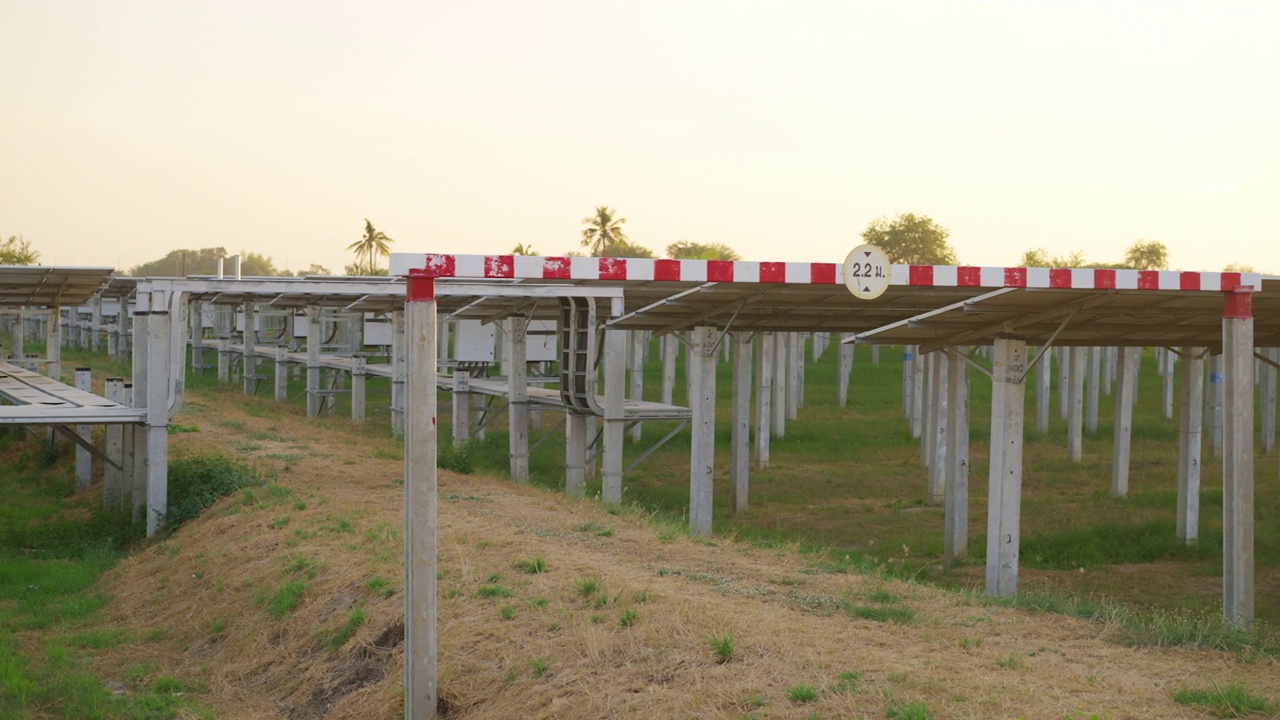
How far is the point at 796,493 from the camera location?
22.0 metres

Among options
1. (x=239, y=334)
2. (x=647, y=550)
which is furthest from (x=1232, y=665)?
(x=239, y=334)

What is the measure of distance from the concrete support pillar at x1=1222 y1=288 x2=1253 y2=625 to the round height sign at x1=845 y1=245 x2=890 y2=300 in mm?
3770

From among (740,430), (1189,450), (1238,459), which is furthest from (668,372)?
(1238,459)

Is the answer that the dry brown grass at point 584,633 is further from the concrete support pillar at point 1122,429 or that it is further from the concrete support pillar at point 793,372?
the concrete support pillar at point 793,372

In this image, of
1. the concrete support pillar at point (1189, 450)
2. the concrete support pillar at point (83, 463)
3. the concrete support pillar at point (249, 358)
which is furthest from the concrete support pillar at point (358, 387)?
the concrete support pillar at point (1189, 450)

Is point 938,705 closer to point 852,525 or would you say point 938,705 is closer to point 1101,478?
point 852,525

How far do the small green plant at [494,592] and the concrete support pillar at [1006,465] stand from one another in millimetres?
5446

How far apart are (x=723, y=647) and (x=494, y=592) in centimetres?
264

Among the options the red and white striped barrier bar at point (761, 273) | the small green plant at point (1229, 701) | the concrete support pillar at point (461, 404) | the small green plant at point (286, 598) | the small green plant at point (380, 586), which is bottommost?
the small green plant at point (286, 598)

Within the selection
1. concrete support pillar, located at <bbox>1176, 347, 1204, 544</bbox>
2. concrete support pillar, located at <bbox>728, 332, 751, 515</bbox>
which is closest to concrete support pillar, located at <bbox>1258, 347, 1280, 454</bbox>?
concrete support pillar, located at <bbox>1176, 347, 1204, 544</bbox>

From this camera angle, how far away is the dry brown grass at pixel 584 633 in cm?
698

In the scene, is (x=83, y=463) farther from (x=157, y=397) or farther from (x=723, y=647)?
(x=723, y=647)

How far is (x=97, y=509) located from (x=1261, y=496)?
19.9 meters

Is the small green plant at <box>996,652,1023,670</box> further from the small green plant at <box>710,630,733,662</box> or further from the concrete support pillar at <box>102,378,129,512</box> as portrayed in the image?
the concrete support pillar at <box>102,378,129,512</box>
